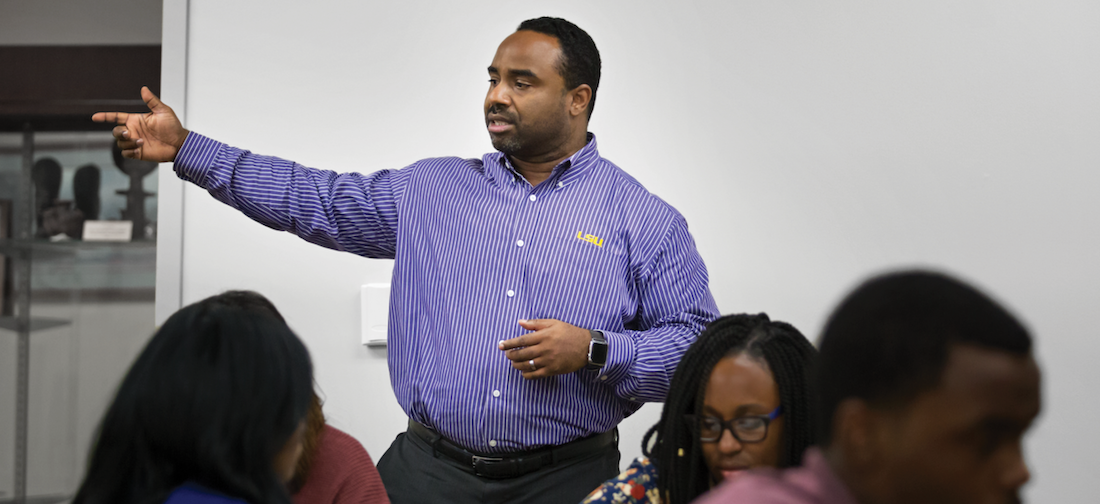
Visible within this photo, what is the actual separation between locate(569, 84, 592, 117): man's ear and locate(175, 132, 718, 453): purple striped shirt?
9 centimetres

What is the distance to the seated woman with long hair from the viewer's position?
87 centimetres

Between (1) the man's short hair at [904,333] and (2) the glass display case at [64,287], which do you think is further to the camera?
(2) the glass display case at [64,287]

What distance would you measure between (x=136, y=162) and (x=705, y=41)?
214 centimetres

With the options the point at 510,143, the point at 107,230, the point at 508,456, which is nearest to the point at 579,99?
the point at 510,143

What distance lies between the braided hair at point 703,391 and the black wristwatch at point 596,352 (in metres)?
0.23

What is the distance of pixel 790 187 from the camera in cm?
248

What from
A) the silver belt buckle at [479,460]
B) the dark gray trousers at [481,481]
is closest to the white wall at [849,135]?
the dark gray trousers at [481,481]

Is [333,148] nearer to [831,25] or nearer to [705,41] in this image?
[705,41]

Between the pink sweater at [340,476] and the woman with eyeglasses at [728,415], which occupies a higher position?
→ the woman with eyeglasses at [728,415]

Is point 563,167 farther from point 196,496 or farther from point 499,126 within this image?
point 196,496

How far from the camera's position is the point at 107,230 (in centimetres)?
312

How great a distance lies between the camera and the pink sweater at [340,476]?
1365 millimetres

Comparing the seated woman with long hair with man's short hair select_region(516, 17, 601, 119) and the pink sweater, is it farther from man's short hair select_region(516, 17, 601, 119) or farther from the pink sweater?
man's short hair select_region(516, 17, 601, 119)

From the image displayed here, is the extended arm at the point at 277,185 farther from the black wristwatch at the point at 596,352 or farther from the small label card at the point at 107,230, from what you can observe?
the small label card at the point at 107,230
